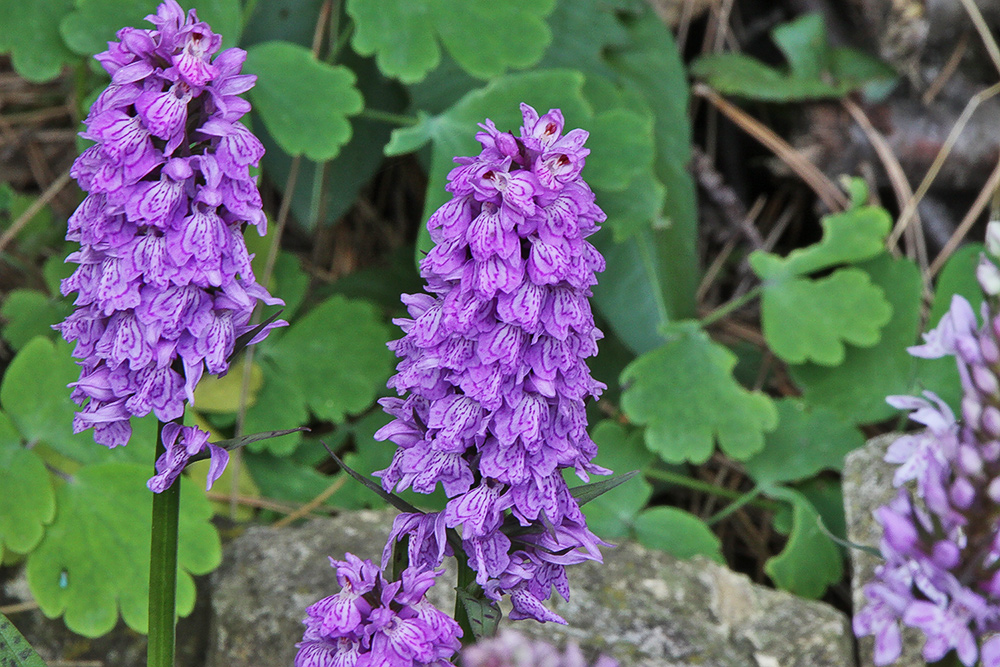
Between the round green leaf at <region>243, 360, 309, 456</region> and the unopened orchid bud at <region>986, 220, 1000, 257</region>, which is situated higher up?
the unopened orchid bud at <region>986, 220, 1000, 257</region>

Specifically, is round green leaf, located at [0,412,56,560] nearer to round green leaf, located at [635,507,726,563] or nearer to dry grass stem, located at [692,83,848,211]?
round green leaf, located at [635,507,726,563]

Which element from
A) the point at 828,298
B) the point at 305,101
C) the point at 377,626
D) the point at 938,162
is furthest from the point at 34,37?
the point at 938,162

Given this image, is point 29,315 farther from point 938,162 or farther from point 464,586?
point 938,162

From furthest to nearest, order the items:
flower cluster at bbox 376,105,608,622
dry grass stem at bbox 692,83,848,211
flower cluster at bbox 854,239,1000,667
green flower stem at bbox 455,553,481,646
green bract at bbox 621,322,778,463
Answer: dry grass stem at bbox 692,83,848,211
green bract at bbox 621,322,778,463
green flower stem at bbox 455,553,481,646
flower cluster at bbox 376,105,608,622
flower cluster at bbox 854,239,1000,667

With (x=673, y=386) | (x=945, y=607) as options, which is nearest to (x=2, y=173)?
(x=673, y=386)

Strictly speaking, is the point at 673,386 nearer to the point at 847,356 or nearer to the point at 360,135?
the point at 847,356

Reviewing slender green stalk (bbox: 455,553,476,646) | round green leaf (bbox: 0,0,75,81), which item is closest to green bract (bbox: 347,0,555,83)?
round green leaf (bbox: 0,0,75,81)

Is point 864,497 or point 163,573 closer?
point 163,573

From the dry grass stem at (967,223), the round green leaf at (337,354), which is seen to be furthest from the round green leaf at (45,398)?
the dry grass stem at (967,223)
